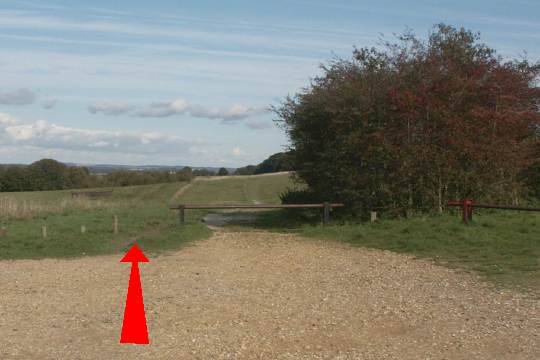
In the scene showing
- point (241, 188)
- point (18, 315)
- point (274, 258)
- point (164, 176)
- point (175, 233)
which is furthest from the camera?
point (164, 176)

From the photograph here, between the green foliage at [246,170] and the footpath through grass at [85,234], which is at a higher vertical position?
the green foliage at [246,170]

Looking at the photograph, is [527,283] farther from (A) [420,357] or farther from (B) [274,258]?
(B) [274,258]

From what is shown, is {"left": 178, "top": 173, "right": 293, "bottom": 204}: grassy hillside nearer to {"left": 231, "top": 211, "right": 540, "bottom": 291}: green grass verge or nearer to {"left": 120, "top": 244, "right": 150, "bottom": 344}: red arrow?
{"left": 231, "top": 211, "right": 540, "bottom": 291}: green grass verge

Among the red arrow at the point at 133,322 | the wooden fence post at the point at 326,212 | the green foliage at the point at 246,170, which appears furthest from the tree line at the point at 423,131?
the green foliage at the point at 246,170

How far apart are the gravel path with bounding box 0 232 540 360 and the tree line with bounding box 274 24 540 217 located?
5396 mm

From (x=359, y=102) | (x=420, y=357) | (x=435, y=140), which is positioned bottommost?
(x=420, y=357)

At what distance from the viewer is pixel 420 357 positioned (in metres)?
5.96

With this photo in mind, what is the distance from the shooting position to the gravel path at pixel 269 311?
20.6 ft

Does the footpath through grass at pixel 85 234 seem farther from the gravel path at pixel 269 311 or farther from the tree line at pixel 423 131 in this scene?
the tree line at pixel 423 131

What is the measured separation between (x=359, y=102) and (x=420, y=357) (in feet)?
39.6

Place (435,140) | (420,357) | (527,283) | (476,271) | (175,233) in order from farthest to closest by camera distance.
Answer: (435,140) < (175,233) < (476,271) < (527,283) < (420,357)

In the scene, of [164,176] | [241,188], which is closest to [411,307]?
[241,188]

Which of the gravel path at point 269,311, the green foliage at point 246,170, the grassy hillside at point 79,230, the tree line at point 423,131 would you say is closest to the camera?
the gravel path at point 269,311

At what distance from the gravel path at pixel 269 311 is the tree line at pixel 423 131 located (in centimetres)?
540
